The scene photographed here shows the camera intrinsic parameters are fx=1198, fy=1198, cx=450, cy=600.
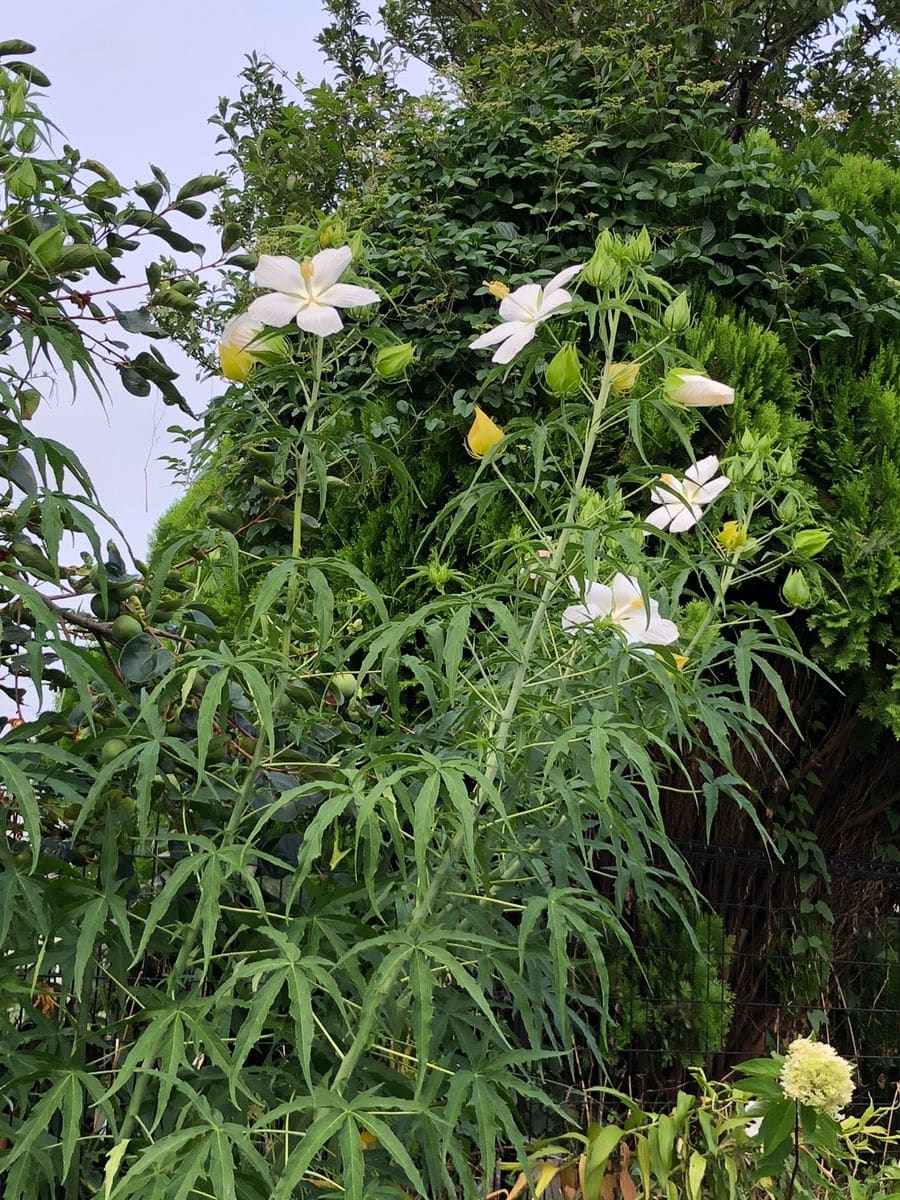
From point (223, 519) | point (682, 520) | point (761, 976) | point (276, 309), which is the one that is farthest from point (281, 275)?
point (761, 976)

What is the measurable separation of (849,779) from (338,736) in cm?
278

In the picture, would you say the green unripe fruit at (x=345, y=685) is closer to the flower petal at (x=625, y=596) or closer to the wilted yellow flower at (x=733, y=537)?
the flower petal at (x=625, y=596)

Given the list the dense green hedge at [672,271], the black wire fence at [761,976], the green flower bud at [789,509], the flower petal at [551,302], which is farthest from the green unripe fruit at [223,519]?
the black wire fence at [761,976]

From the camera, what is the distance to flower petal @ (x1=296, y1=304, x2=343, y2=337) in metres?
1.65

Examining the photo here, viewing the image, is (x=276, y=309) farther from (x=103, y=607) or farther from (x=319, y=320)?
(x=103, y=607)

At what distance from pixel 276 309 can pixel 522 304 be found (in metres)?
0.34

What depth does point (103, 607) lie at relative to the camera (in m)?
1.76

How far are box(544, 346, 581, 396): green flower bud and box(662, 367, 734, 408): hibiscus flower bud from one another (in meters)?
0.14

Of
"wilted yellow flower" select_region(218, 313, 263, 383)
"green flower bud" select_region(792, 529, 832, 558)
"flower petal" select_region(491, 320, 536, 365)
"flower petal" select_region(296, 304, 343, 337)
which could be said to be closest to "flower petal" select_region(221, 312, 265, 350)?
"wilted yellow flower" select_region(218, 313, 263, 383)

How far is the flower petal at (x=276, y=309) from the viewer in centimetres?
166

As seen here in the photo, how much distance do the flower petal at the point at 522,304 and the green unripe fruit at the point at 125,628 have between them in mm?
679

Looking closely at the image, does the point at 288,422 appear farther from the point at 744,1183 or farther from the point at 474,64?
the point at 744,1183

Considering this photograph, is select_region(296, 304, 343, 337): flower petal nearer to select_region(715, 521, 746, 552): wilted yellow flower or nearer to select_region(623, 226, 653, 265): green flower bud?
select_region(623, 226, 653, 265): green flower bud

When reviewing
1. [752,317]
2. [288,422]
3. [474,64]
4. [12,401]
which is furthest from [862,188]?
[12,401]
